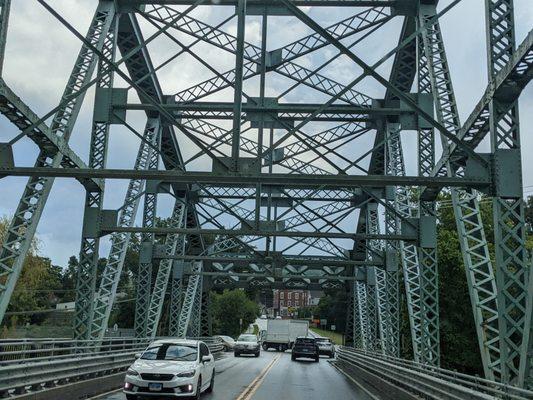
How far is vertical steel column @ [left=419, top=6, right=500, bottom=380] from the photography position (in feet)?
45.7

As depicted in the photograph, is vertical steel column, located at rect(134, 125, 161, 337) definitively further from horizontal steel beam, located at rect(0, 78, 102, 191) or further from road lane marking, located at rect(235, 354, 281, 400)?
horizontal steel beam, located at rect(0, 78, 102, 191)

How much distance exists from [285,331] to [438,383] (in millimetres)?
53096

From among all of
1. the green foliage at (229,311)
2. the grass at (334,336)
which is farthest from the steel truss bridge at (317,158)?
the grass at (334,336)

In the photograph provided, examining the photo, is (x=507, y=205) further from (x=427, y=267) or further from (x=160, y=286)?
(x=160, y=286)

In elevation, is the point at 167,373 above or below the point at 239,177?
below

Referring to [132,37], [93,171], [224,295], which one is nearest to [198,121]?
[132,37]

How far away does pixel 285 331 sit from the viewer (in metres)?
64.5

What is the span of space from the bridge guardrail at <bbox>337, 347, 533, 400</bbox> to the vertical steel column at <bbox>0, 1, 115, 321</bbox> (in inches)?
388

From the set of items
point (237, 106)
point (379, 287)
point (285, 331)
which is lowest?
point (285, 331)

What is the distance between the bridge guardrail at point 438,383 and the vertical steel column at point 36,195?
9.87m

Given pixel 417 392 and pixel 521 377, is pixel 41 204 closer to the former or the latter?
pixel 417 392

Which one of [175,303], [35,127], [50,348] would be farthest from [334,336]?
[35,127]

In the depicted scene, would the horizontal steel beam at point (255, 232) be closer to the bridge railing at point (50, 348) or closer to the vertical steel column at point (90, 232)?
the vertical steel column at point (90, 232)

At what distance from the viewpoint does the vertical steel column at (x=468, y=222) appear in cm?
1392
